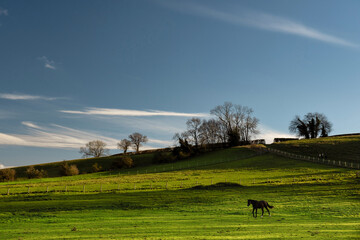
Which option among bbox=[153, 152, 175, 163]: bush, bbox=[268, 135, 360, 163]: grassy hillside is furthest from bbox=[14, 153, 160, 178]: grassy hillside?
bbox=[268, 135, 360, 163]: grassy hillside

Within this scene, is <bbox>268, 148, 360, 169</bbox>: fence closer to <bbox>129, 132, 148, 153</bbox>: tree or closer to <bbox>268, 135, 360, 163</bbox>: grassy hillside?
<bbox>268, 135, 360, 163</bbox>: grassy hillside

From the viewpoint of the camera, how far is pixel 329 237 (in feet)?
50.6

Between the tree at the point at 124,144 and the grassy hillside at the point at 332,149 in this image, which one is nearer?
the grassy hillside at the point at 332,149

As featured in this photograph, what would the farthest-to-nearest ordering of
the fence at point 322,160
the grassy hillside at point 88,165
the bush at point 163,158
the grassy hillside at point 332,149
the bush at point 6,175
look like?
the bush at point 163,158, the grassy hillside at point 88,165, the bush at point 6,175, the grassy hillside at point 332,149, the fence at point 322,160

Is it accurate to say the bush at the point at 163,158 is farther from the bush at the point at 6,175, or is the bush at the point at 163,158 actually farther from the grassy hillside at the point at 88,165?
the bush at the point at 6,175

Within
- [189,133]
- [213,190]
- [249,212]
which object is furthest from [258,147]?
[249,212]

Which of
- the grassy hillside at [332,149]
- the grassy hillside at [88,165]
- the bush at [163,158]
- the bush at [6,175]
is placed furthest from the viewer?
the bush at [163,158]

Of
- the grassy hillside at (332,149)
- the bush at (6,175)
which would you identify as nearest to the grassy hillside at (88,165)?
the bush at (6,175)

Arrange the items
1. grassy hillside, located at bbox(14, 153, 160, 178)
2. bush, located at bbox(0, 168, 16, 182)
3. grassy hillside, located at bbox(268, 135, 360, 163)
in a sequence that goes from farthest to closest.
→ grassy hillside, located at bbox(14, 153, 160, 178)
bush, located at bbox(0, 168, 16, 182)
grassy hillside, located at bbox(268, 135, 360, 163)

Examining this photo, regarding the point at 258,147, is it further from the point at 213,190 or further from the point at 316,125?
the point at 213,190

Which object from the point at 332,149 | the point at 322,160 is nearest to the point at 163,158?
the point at 322,160

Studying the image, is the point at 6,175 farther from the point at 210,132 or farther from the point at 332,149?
the point at 332,149

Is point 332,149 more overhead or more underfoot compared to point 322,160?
more overhead

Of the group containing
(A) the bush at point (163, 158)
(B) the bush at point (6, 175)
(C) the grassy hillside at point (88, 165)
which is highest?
(A) the bush at point (163, 158)
